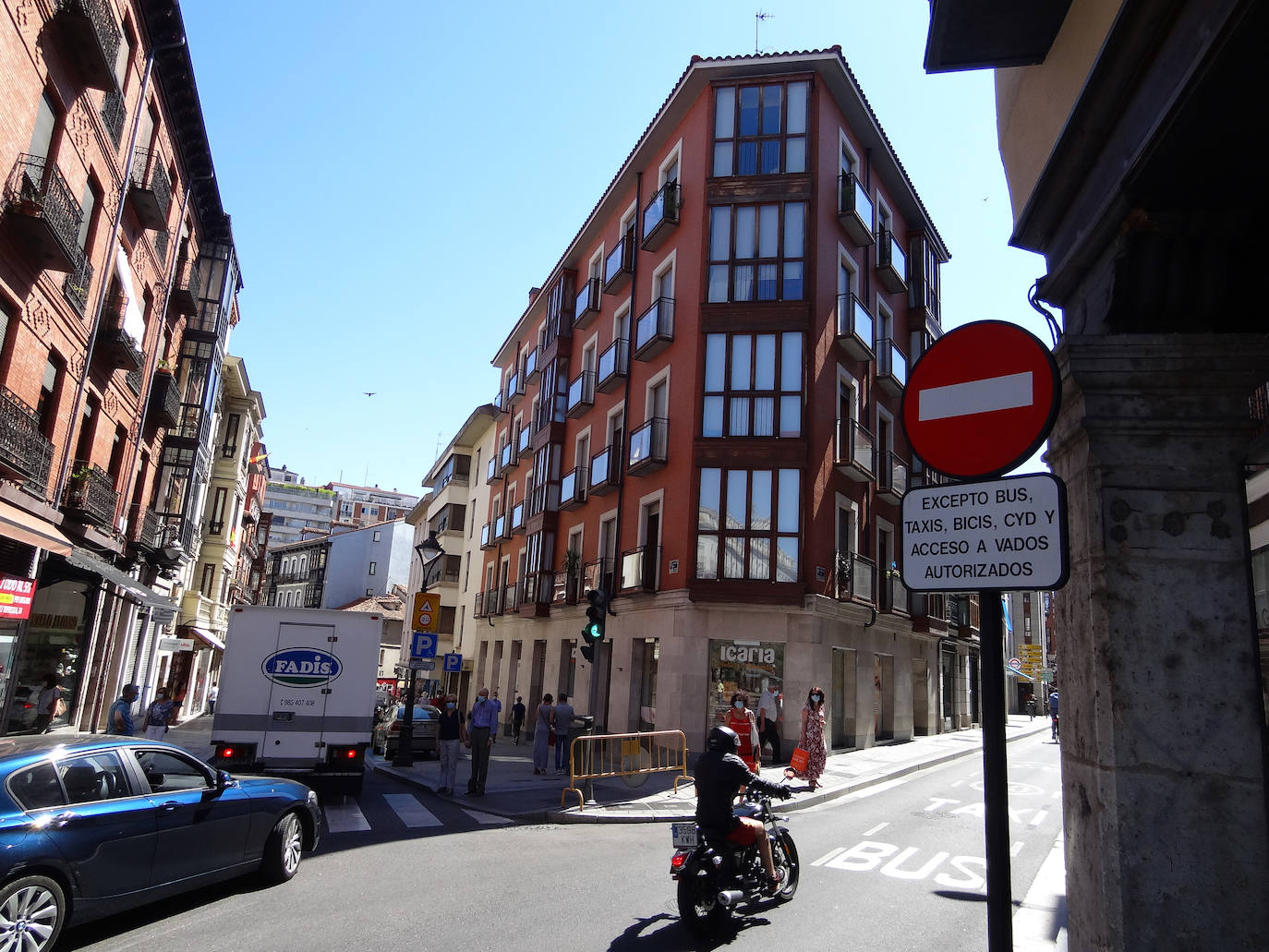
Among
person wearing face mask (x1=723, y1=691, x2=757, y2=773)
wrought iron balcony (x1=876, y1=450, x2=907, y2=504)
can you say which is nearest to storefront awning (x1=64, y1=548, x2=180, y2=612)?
person wearing face mask (x1=723, y1=691, x2=757, y2=773)

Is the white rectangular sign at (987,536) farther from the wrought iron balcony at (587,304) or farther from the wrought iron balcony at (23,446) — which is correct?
the wrought iron balcony at (587,304)

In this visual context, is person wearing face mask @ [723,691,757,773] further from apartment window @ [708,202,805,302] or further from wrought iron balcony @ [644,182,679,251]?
wrought iron balcony @ [644,182,679,251]

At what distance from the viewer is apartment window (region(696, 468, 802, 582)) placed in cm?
2039

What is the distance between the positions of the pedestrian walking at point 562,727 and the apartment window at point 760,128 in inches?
603

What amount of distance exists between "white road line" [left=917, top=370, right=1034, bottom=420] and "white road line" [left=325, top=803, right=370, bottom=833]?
10058 millimetres

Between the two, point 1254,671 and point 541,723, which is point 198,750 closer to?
point 541,723

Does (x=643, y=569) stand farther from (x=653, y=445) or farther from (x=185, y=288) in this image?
(x=185, y=288)

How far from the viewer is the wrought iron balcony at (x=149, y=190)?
Answer: 1914 centimetres

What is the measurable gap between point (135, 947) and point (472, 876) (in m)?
3.12

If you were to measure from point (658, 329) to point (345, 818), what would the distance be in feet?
52.3

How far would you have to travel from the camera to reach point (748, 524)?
20828 millimetres

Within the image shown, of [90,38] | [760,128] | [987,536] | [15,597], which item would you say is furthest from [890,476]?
[987,536]

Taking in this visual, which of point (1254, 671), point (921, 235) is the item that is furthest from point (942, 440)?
point (921, 235)

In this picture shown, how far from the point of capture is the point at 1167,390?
3.75 meters
